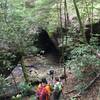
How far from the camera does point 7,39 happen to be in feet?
47.5

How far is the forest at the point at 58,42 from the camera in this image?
13.0 meters

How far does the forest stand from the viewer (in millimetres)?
13031

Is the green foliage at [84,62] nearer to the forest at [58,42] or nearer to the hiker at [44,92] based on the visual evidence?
the forest at [58,42]

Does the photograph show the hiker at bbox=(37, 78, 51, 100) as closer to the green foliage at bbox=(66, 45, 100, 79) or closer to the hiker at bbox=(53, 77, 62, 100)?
the hiker at bbox=(53, 77, 62, 100)

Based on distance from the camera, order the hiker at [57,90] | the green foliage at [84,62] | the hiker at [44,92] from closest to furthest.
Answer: the hiker at [57,90]
the hiker at [44,92]
the green foliage at [84,62]

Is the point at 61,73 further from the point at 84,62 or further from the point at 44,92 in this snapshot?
the point at 44,92

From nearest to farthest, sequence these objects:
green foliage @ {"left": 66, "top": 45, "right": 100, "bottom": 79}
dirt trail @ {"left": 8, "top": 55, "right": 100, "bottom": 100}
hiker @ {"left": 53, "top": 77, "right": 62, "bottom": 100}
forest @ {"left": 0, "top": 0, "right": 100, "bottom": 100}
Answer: hiker @ {"left": 53, "top": 77, "right": 62, "bottom": 100} → dirt trail @ {"left": 8, "top": 55, "right": 100, "bottom": 100} → green foliage @ {"left": 66, "top": 45, "right": 100, "bottom": 79} → forest @ {"left": 0, "top": 0, "right": 100, "bottom": 100}

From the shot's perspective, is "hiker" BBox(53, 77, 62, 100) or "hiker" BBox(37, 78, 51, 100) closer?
"hiker" BBox(53, 77, 62, 100)

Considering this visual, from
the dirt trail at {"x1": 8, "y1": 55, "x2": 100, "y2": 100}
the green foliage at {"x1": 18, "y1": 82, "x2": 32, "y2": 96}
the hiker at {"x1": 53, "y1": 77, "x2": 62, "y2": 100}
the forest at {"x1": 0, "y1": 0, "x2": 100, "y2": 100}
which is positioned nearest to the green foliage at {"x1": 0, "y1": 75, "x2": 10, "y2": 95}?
the forest at {"x1": 0, "y1": 0, "x2": 100, "y2": 100}

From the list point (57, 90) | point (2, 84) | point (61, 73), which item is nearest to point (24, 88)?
point (2, 84)

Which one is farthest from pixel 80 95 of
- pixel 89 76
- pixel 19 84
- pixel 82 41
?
pixel 19 84

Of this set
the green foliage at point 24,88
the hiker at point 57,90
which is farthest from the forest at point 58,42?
the hiker at point 57,90

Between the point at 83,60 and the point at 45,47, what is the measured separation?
7.83 meters

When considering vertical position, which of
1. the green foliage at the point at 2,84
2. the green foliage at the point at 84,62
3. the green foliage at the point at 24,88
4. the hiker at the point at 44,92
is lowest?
the green foliage at the point at 24,88
